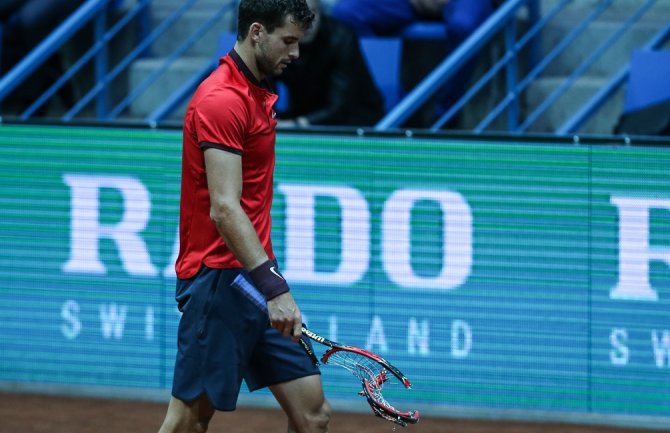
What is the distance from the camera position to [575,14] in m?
9.28

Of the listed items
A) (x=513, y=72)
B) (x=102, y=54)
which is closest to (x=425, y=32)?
(x=513, y=72)

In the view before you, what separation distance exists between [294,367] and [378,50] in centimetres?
467

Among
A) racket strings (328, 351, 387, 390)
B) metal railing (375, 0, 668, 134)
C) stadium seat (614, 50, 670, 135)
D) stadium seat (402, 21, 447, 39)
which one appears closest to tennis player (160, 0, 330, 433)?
racket strings (328, 351, 387, 390)

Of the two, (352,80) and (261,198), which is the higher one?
(352,80)

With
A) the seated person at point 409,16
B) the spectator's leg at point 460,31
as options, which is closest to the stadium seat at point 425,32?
the seated person at point 409,16

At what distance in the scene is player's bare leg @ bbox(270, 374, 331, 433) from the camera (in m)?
4.79

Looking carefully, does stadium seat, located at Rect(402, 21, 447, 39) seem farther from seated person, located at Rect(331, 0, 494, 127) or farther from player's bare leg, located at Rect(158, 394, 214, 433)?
player's bare leg, located at Rect(158, 394, 214, 433)

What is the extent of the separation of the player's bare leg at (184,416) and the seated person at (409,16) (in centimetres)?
472

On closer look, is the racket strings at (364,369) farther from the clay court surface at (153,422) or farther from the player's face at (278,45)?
the clay court surface at (153,422)

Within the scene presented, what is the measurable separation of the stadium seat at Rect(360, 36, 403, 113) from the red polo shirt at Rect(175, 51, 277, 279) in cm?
434

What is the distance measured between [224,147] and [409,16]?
5197 millimetres

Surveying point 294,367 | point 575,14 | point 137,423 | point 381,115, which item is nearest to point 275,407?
point 137,423

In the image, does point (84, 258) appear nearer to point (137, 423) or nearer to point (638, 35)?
point (137, 423)

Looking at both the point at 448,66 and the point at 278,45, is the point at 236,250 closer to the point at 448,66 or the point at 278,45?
the point at 278,45
